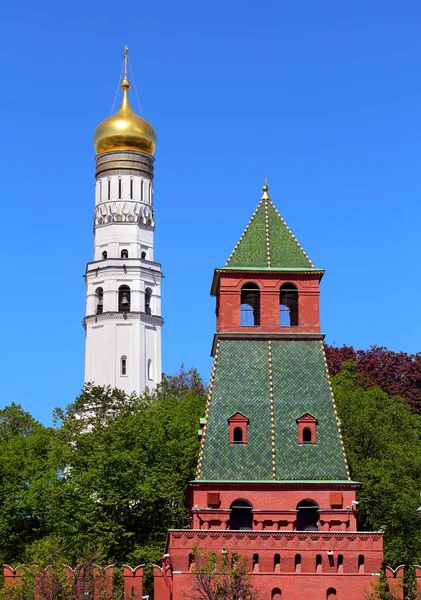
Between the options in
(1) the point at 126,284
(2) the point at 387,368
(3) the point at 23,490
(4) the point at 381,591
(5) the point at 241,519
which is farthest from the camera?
(1) the point at 126,284

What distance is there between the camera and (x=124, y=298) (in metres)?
96.7

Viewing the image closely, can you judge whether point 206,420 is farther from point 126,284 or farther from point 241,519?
point 126,284

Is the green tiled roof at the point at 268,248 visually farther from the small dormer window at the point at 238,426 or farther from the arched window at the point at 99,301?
the arched window at the point at 99,301

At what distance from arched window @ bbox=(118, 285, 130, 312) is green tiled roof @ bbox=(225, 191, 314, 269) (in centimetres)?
4230

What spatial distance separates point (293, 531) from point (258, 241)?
493 inches

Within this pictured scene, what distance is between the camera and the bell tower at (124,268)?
95375mm

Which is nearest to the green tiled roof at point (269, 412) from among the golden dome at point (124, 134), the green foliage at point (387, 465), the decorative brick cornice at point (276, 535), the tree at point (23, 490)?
the decorative brick cornice at point (276, 535)

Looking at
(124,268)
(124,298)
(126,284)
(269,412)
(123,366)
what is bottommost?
(269,412)

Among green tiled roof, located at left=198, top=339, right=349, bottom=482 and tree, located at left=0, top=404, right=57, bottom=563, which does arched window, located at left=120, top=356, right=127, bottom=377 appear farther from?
green tiled roof, located at left=198, top=339, right=349, bottom=482

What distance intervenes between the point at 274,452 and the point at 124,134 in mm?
52940

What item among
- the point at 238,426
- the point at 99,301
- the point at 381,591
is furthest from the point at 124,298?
the point at 381,591

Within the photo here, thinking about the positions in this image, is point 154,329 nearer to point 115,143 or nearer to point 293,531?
point 115,143

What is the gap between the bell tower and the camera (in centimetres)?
9538

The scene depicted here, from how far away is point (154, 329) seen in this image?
318ft
